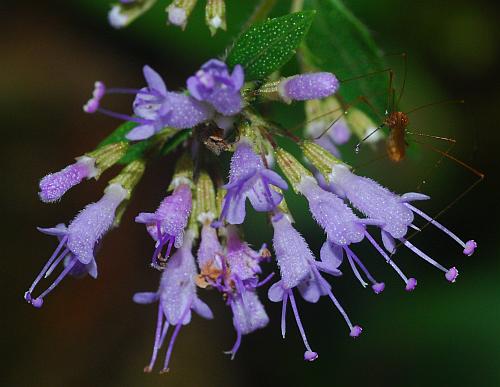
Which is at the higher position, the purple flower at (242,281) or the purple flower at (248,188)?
the purple flower at (248,188)

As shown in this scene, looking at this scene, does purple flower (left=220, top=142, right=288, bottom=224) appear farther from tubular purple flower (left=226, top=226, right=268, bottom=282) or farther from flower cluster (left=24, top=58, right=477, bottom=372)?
tubular purple flower (left=226, top=226, right=268, bottom=282)

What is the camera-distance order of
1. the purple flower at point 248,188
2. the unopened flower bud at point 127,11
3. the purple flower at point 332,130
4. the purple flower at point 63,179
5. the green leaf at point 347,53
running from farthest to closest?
the purple flower at point 332,130 → the green leaf at point 347,53 → the unopened flower bud at point 127,11 → the purple flower at point 63,179 → the purple flower at point 248,188

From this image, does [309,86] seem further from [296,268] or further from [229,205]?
[296,268]

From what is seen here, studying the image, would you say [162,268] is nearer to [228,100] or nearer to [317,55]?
[228,100]

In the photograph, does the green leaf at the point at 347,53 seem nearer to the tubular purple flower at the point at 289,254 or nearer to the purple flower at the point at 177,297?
the tubular purple flower at the point at 289,254

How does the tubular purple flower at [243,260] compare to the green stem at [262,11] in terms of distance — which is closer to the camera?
the tubular purple flower at [243,260]

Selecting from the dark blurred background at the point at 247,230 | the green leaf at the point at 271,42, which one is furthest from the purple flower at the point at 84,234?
the dark blurred background at the point at 247,230

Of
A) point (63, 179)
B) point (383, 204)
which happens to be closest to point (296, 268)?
point (383, 204)

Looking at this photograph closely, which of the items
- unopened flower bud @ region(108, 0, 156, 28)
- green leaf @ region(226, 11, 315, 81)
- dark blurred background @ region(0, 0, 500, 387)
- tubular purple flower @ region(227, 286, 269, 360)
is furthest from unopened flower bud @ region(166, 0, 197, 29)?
dark blurred background @ region(0, 0, 500, 387)
